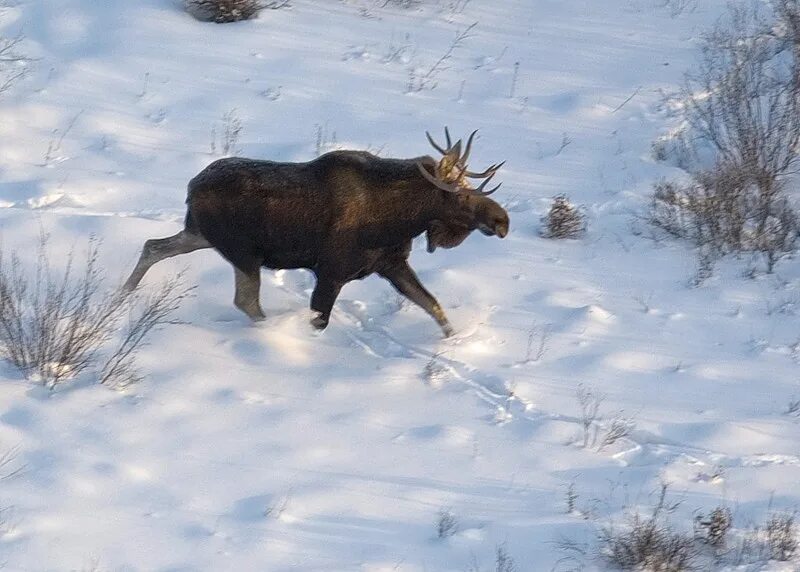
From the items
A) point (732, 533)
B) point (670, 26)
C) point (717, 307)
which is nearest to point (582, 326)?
point (717, 307)

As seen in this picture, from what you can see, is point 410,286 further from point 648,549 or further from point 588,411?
point 648,549

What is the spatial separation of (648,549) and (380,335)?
9.62 ft

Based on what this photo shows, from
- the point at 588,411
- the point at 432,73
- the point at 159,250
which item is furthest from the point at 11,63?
the point at 588,411

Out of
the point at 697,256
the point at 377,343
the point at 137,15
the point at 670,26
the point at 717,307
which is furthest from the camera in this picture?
the point at 670,26

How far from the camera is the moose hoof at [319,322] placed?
853 cm

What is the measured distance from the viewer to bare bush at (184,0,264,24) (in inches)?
545

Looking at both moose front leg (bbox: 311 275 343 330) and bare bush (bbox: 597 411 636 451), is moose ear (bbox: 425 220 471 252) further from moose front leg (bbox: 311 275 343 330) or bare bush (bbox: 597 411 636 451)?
bare bush (bbox: 597 411 636 451)

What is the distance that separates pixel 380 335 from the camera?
884cm

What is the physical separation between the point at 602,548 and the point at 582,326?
2.80m

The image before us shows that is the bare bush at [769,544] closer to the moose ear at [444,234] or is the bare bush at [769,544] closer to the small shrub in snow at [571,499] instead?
the small shrub in snow at [571,499]

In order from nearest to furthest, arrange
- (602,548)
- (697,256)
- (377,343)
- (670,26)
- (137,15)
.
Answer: (602,548) → (377,343) → (697,256) → (137,15) → (670,26)

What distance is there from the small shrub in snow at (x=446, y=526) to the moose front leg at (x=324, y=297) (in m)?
2.08

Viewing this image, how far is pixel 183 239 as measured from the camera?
8.74 meters

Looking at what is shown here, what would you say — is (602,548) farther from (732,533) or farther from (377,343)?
(377,343)
